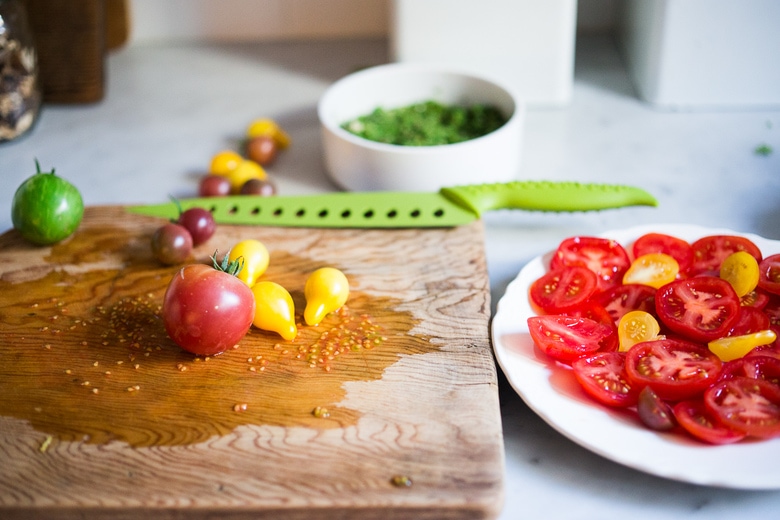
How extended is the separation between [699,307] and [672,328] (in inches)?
1.8

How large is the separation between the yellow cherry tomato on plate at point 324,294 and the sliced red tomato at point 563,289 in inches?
11.1

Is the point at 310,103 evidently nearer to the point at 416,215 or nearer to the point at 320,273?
the point at 416,215

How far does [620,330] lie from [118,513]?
66 cm

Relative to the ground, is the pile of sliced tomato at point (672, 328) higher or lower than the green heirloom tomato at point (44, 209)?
lower

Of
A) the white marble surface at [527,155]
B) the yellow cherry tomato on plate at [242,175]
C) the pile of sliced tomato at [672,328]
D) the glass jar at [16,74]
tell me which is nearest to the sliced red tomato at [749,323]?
the pile of sliced tomato at [672,328]

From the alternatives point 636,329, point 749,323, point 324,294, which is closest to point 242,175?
point 324,294

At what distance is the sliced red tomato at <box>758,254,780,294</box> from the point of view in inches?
42.0

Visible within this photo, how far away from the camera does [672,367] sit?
0.92 meters

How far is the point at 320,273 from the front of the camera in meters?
1.13

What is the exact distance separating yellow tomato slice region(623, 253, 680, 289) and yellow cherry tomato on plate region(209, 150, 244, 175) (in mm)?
830

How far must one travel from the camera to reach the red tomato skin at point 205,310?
100 centimetres

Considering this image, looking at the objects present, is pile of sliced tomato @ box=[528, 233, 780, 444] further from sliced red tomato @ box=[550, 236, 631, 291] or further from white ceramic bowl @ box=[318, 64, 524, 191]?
white ceramic bowl @ box=[318, 64, 524, 191]

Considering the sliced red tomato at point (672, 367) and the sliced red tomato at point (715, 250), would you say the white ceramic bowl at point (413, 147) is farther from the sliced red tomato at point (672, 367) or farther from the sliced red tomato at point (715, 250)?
the sliced red tomato at point (672, 367)

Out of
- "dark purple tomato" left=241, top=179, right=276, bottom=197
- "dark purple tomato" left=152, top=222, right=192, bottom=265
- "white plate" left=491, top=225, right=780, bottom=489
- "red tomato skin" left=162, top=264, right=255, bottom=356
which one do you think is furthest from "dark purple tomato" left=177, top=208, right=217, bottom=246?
"white plate" left=491, top=225, right=780, bottom=489
